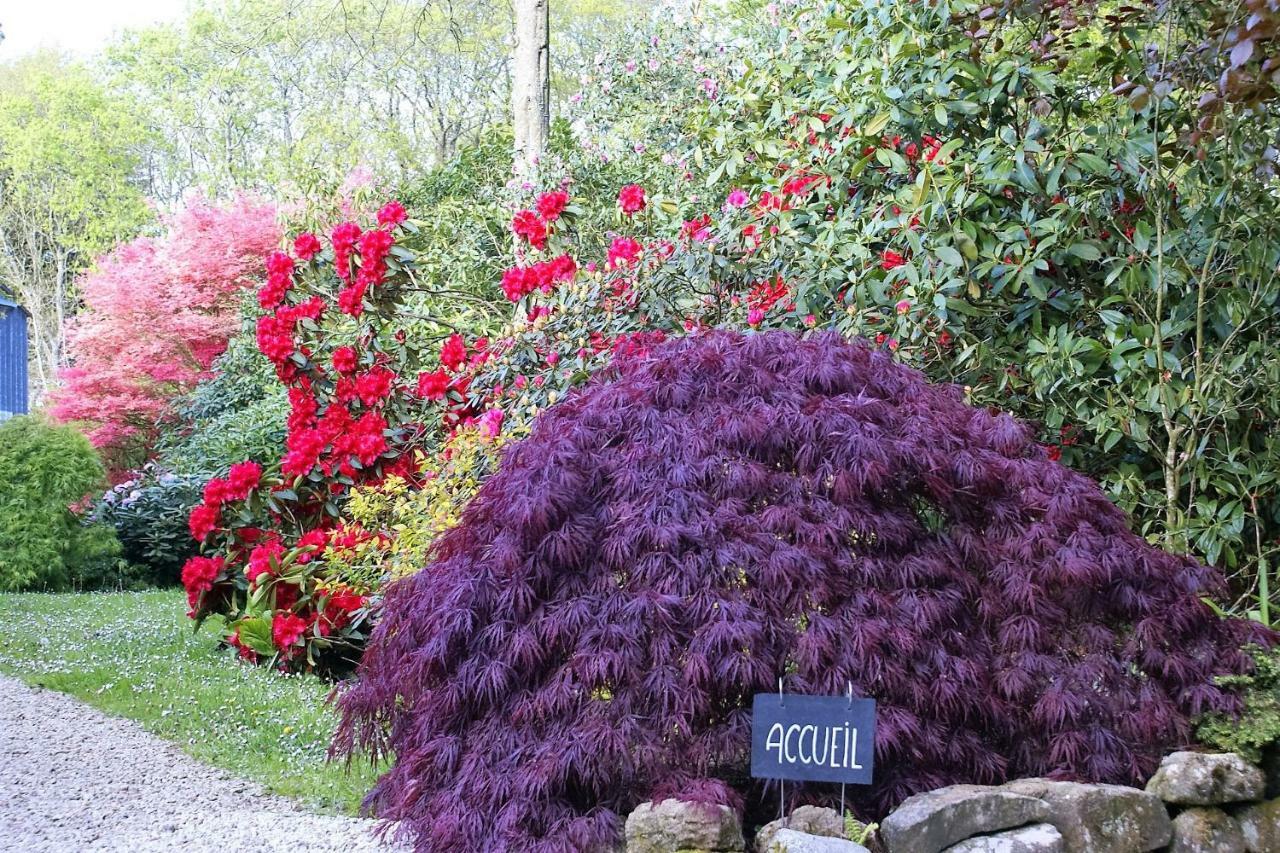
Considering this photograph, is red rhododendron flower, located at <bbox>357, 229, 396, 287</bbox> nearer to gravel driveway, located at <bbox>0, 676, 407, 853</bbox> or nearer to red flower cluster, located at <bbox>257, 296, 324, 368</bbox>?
red flower cluster, located at <bbox>257, 296, 324, 368</bbox>

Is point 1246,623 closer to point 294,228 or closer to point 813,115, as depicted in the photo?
point 813,115

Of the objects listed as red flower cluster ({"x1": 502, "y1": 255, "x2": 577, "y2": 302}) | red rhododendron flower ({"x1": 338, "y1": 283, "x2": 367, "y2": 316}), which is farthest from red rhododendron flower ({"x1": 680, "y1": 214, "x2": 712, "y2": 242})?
red rhododendron flower ({"x1": 338, "y1": 283, "x2": 367, "y2": 316})

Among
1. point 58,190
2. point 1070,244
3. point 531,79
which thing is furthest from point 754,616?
point 58,190

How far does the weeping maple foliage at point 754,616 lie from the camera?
8.64 feet

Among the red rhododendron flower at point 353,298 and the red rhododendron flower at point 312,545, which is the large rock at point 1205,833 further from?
the red rhododendron flower at point 312,545

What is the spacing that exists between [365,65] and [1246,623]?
776 inches

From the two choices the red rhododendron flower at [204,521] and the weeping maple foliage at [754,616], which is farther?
the red rhododendron flower at [204,521]

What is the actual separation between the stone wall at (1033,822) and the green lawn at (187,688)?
1653mm

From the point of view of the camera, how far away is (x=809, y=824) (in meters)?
2.56

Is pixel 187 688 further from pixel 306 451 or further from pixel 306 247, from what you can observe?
pixel 306 247

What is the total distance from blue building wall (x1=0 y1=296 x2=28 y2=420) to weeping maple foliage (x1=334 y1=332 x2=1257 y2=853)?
15.2 m

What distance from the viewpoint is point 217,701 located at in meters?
5.44

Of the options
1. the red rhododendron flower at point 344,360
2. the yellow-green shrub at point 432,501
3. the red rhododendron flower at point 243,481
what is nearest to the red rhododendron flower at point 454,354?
the red rhododendron flower at point 344,360

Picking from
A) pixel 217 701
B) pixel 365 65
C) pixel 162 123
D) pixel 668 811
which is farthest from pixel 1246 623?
pixel 162 123
